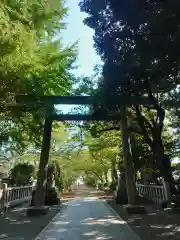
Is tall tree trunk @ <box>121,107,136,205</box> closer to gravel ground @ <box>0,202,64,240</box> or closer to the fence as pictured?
gravel ground @ <box>0,202,64,240</box>

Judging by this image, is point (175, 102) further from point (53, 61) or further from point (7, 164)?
point (7, 164)

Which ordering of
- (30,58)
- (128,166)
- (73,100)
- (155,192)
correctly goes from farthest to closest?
(155,192) < (128,166) < (73,100) < (30,58)

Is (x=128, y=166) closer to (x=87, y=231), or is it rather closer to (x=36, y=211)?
(x=36, y=211)

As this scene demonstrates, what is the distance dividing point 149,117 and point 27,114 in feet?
23.5

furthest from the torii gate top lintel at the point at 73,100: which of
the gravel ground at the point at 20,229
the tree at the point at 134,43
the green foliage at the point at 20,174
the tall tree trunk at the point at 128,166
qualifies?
the green foliage at the point at 20,174

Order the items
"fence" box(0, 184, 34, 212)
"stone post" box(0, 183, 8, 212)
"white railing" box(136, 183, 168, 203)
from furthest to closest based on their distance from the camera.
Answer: "white railing" box(136, 183, 168, 203), "fence" box(0, 184, 34, 212), "stone post" box(0, 183, 8, 212)

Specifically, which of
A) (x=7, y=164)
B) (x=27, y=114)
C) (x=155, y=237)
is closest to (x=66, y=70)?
(x=27, y=114)

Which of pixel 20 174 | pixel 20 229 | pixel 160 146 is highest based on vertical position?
pixel 160 146

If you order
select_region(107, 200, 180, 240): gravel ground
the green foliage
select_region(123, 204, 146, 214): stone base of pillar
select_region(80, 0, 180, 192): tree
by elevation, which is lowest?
select_region(107, 200, 180, 240): gravel ground

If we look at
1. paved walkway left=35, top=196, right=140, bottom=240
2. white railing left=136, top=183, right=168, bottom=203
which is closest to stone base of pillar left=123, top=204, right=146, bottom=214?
paved walkway left=35, top=196, right=140, bottom=240

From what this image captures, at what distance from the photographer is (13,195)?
1661 centimetres

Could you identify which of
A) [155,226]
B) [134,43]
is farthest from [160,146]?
[134,43]

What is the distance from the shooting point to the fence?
46.7ft

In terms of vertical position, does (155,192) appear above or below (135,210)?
above
